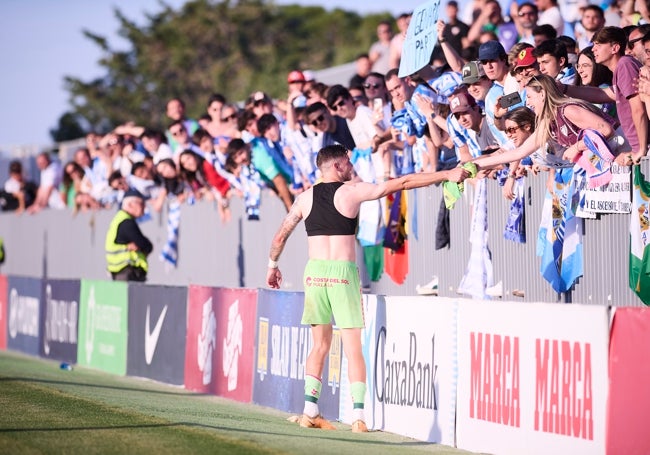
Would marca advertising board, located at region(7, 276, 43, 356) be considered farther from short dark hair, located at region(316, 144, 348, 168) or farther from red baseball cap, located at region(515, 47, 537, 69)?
red baseball cap, located at region(515, 47, 537, 69)

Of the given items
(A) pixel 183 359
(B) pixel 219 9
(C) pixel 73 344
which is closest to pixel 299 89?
(A) pixel 183 359

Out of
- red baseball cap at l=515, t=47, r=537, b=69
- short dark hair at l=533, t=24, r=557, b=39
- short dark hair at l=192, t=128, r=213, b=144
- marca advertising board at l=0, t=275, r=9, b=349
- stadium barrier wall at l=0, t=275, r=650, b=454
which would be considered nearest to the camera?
stadium barrier wall at l=0, t=275, r=650, b=454

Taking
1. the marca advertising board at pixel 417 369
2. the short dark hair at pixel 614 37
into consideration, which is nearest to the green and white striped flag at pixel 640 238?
the marca advertising board at pixel 417 369

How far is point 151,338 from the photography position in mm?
19062

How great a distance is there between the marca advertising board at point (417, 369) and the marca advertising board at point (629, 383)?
229 centimetres

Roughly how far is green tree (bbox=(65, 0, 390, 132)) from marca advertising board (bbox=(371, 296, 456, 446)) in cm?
4922

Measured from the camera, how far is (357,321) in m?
12.3

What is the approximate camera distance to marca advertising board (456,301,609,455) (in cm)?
961

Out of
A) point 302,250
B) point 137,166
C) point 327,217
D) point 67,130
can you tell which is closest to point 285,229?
point 327,217

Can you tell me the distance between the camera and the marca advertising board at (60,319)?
22.5 metres

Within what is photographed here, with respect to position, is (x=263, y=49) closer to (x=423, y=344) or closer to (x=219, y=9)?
(x=219, y=9)

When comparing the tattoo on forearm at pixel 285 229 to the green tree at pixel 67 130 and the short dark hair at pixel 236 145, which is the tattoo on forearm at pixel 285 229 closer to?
the short dark hair at pixel 236 145

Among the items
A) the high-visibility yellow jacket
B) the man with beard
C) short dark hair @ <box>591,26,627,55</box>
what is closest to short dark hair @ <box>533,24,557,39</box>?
short dark hair @ <box>591,26,627,55</box>

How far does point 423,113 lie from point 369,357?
2957mm
